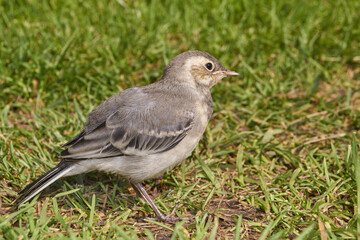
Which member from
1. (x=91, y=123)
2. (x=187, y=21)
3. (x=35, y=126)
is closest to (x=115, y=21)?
(x=187, y=21)

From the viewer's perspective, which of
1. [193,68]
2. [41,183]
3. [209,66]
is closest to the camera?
[41,183]

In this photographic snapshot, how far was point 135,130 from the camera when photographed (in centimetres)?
446

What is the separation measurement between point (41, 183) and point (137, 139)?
980 millimetres

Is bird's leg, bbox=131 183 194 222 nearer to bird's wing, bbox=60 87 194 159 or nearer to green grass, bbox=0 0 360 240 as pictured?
green grass, bbox=0 0 360 240

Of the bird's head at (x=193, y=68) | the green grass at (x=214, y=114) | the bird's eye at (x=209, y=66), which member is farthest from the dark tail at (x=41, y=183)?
the bird's eye at (x=209, y=66)

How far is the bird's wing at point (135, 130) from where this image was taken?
4402 mm

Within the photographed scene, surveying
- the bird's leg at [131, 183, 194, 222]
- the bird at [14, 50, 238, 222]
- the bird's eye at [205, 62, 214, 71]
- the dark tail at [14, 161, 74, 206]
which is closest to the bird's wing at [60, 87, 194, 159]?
the bird at [14, 50, 238, 222]

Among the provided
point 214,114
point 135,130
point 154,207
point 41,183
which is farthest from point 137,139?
point 214,114

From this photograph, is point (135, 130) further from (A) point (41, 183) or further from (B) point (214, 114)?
(B) point (214, 114)

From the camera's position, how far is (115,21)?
7.50 metres

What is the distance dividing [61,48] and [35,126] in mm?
1523

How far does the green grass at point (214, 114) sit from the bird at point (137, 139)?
0.24m

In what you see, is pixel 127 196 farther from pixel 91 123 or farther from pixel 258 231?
pixel 258 231

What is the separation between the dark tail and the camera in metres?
4.23
